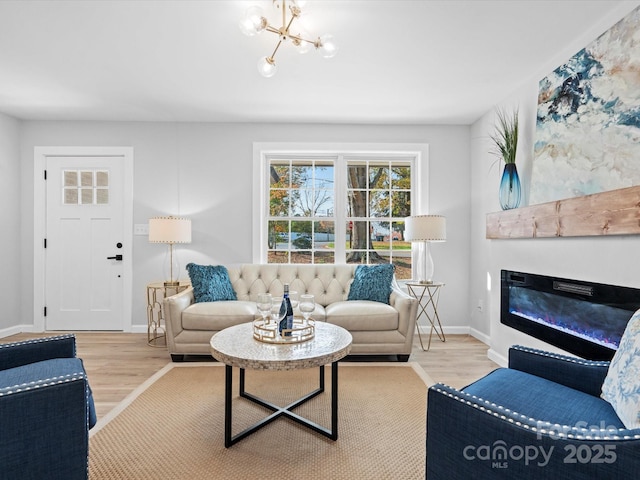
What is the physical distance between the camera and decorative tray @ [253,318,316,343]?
6.72 ft

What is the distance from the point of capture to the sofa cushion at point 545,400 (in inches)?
48.4

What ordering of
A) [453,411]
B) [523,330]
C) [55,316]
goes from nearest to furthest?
[453,411] < [523,330] < [55,316]

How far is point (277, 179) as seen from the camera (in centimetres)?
427

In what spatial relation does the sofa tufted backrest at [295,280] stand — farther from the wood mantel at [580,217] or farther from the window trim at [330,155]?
the wood mantel at [580,217]

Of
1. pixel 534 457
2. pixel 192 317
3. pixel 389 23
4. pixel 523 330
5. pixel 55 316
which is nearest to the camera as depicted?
pixel 534 457

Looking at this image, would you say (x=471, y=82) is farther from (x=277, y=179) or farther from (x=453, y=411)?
(x=453, y=411)

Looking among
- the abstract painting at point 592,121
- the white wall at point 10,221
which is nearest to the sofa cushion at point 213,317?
the white wall at point 10,221

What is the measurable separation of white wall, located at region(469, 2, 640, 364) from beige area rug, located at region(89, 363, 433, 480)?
3.83 feet

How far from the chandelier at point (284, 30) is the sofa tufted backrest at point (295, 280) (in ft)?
6.84

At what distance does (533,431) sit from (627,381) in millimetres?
516

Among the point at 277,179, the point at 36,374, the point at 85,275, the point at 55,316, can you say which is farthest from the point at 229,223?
the point at 36,374

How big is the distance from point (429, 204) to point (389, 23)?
2306mm

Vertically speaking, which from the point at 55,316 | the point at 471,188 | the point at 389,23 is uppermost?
the point at 389,23

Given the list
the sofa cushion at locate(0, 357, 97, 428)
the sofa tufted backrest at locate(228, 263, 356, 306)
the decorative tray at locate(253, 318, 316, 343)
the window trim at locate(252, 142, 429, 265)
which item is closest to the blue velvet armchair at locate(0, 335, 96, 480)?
the sofa cushion at locate(0, 357, 97, 428)
